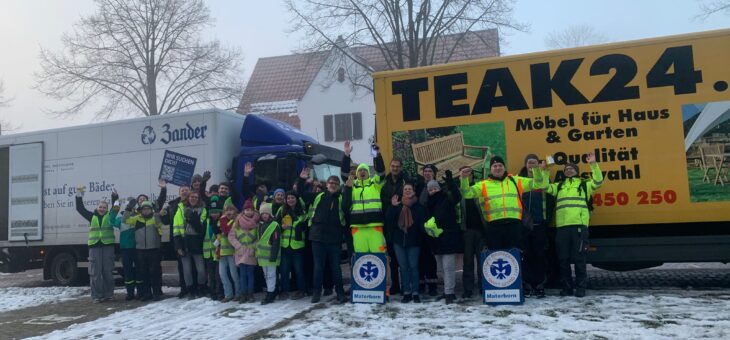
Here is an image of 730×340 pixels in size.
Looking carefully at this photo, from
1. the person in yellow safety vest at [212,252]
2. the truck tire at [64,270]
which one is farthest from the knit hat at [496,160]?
the truck tire at [64,270]

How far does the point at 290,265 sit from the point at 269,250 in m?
0.48

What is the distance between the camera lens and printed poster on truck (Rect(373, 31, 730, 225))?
25.4 feet

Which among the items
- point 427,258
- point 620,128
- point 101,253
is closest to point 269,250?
point 427,258

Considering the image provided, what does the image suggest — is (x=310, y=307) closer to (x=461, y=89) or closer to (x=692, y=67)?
(x=461, y=89)

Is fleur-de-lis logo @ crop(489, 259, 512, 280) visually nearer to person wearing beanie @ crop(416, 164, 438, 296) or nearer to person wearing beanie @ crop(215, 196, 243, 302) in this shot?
person wearing beanie @ crop(416, 164, 438, 296)

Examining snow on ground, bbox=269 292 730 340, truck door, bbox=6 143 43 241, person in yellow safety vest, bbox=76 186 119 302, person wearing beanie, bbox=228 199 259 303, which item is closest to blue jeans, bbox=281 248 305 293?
person wearing beanie, bbox=228 199 259 303

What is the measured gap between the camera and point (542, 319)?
6586 mm

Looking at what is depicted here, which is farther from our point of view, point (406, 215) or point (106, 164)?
point (106, 164)

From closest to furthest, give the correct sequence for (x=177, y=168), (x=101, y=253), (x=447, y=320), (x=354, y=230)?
(x=447, y=320) → (x=354, y=230) → (x=101, y=253) → (x=177, y=168)

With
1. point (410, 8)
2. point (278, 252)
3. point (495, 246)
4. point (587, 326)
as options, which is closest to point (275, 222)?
point (278, 252)

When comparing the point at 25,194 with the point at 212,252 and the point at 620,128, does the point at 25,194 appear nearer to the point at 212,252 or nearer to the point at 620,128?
the point at 212,252

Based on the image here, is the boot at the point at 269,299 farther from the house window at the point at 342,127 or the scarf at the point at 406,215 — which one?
the house window at the point at 342,127

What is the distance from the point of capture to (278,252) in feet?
28.7

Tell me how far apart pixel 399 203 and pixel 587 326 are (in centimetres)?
293
